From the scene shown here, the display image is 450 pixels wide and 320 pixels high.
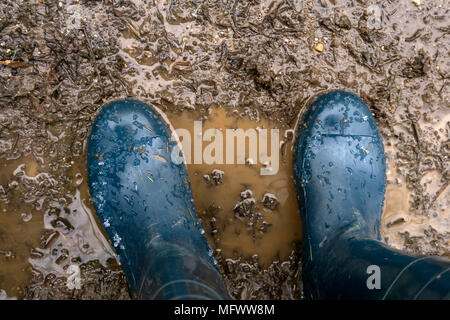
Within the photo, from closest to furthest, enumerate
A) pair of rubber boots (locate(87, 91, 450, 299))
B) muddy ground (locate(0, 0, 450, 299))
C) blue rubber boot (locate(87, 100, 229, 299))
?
pair of rubber boots (locate(87, 91, 450, 299))
blue rubber boot (locate(87, 100, 229, 299))
muddy ground (locate(0, 0, 450, 299))

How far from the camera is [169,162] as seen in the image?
1.47m

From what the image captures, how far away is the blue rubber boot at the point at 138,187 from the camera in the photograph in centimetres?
134

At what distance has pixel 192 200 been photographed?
1.49 metres

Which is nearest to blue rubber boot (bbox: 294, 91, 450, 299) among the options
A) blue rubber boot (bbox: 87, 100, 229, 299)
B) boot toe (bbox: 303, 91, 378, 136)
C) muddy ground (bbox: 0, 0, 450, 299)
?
boot toe (bbox: 303, 91, 378, 136)

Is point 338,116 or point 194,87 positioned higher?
point 194,87

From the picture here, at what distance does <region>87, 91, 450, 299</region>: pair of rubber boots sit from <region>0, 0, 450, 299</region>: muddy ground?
10 cm

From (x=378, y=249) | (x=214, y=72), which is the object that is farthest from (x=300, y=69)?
(x=378, y=249)

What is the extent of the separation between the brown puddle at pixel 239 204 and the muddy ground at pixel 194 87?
43 mm

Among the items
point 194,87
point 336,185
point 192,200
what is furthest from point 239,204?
point 194,87

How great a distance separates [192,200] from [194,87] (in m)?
0.49

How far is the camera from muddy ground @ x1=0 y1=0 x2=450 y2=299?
1460mm

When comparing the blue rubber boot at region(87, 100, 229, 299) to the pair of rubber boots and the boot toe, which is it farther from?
the boot toe

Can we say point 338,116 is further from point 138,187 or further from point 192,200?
point 138,187

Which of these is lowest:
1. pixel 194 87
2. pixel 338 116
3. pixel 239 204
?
pixel 239 204
